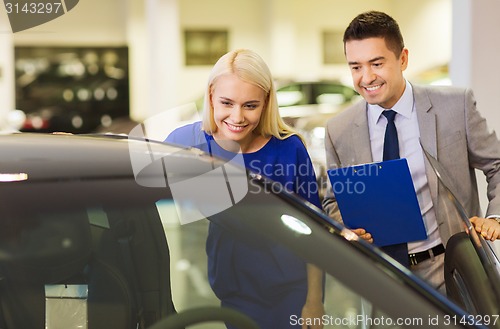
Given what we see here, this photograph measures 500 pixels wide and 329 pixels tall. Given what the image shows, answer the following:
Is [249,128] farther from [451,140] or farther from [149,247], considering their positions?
[149,247]

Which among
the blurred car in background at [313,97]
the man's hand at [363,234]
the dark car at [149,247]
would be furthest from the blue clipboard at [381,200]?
the blurred car in background at [313,97]

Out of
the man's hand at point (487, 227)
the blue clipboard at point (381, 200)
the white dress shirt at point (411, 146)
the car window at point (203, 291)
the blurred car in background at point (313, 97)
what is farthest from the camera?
the blurred car in background at point (313, 97)

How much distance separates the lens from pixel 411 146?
3.05 m

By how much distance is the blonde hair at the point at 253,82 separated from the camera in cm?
275

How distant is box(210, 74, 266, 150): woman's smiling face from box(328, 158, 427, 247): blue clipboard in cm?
28

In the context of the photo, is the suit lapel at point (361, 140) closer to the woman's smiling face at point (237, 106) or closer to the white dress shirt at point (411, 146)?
the white dress shirt at point (411, 146)

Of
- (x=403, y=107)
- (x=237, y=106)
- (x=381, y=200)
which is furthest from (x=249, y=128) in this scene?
(x=403, y=107)

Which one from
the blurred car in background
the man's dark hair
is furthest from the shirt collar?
the blurred car in background

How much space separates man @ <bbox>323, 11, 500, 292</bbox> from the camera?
9.59ft

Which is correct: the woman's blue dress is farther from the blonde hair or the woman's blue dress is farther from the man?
the man

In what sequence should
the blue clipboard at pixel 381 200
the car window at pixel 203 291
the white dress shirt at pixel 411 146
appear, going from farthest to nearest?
the white dress shirt at pixel 411 146 < the blue clipboard at pixel 381 200 < the car window at pixel 203 291

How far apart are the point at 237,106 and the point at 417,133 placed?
0.67 meters

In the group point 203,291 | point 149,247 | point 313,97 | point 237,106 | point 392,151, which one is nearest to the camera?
point 203,291

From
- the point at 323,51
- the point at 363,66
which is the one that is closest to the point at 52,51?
the point at 323,51
